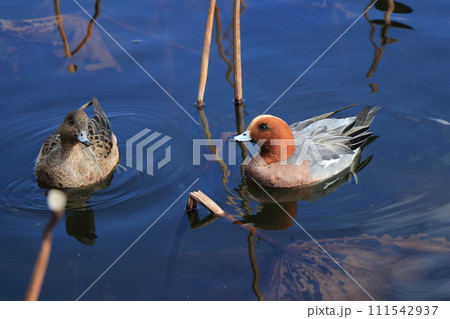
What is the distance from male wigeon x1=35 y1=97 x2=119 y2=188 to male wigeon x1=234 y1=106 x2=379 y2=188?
1.67 m

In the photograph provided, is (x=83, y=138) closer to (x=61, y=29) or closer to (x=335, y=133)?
(x=335, y=133)

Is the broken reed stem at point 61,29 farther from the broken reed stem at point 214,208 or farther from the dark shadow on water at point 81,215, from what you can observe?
the broken reed stem at point 214,208

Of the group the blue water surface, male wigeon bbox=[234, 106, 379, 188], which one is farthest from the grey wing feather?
the blue water surface

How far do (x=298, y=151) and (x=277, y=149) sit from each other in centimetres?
27

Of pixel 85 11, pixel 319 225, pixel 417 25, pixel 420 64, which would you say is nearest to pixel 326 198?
pixel 319 225

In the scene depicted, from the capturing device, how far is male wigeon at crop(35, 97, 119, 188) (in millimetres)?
6805

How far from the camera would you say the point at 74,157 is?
6.96 meters

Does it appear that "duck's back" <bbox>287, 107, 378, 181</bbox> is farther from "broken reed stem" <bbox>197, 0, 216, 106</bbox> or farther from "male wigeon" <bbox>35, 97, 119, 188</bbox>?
"male wigeon" <bbox>35, 97, 119, 188</bbox>

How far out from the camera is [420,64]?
8875mm

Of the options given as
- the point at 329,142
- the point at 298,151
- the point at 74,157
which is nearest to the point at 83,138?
the point at 74,157
